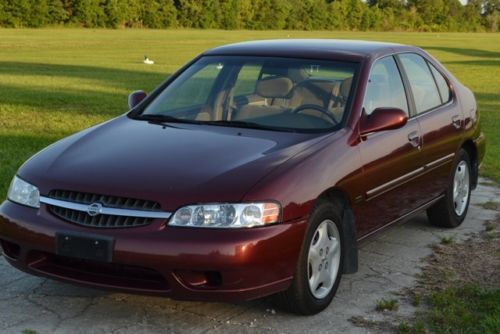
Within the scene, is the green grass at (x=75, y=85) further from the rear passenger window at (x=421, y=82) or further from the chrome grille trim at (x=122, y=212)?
the chrome grille trim at (x=122, y=212)

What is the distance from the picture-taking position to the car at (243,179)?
411 cm

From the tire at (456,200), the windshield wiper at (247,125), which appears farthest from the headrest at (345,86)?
the tire at (456,200)

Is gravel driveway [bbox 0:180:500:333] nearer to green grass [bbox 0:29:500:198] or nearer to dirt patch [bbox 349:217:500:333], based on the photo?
dirt patch [bbox 349:217:500:333]

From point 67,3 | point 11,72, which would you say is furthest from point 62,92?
point 67,3

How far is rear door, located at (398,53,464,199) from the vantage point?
605cm

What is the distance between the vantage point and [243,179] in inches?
168

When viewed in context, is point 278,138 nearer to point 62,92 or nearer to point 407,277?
point 407,277

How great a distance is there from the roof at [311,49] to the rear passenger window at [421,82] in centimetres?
19

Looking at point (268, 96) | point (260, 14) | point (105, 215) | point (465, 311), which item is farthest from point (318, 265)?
point (260, 14)

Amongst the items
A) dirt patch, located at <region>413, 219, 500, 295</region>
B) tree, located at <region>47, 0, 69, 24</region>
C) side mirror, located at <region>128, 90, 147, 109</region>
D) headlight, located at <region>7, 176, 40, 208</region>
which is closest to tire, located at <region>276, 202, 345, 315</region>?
dirt patch, located at <region>413, 219, 500, 295</region>

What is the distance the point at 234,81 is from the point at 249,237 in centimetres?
192

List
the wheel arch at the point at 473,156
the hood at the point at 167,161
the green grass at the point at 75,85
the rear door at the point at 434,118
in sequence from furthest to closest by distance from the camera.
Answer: the green grass at the point at 75,85 → the wheel arch at the point at 473,156 → the rear door at the point at 434,118 → the hood at the point at 167,161

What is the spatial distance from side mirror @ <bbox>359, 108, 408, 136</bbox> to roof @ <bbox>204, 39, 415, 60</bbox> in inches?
21.8

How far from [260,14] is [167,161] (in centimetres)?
8167
